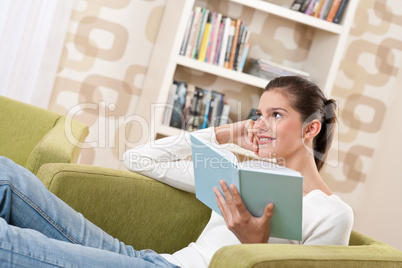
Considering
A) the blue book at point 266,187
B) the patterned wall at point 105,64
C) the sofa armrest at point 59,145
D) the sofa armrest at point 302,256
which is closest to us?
the sofa armrest at point 302,256

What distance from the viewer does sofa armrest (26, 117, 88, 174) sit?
6.23ft

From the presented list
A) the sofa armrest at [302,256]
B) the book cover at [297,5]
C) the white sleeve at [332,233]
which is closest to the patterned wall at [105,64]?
the book cover at [297,5]

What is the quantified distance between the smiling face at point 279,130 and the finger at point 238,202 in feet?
1.00

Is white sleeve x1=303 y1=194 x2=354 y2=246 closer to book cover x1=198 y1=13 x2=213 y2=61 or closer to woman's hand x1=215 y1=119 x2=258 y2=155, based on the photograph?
woman's hand x1=215 y1=119 x2=258 y2=155

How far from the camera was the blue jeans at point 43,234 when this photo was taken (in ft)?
3.54

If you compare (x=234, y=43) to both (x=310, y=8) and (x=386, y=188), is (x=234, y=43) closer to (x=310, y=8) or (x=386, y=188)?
(x=310, y=8)

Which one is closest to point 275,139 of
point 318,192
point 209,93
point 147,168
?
point 318,192

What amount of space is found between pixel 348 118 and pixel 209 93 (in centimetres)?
102

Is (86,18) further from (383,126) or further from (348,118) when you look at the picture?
(383,126)

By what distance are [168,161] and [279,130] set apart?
431 mm

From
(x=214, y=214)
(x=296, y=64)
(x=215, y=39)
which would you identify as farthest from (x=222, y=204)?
(x=296, y=64)

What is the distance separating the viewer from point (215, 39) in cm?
281

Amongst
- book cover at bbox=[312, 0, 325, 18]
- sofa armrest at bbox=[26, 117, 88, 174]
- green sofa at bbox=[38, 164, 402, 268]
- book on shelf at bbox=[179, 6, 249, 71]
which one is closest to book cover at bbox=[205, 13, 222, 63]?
book on shelf at bbox=[179, 6, 249, 71]

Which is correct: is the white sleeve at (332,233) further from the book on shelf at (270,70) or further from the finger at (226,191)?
the book on shelf at (270,70)
